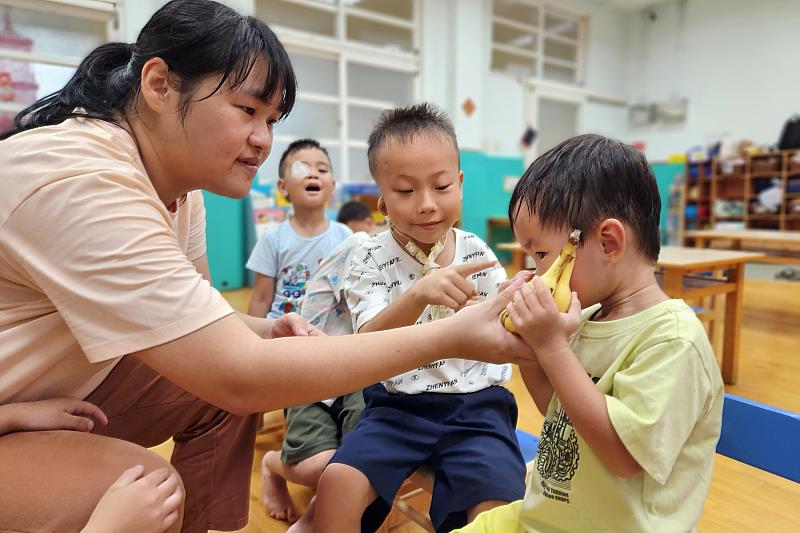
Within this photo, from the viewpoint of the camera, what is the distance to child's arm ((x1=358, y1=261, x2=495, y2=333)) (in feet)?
3.59

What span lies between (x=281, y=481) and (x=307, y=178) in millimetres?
1259

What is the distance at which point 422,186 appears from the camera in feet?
4.33

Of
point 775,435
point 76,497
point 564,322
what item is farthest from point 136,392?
point 775,435

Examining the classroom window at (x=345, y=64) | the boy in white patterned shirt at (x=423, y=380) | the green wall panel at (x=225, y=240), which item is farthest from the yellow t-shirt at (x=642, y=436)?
the classroom window at (x=345, y=64)

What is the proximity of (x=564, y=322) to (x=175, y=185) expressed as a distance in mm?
815

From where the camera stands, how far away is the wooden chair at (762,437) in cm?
91

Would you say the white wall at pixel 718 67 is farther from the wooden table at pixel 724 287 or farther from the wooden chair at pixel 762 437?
the wooden chair at pixel 762 437

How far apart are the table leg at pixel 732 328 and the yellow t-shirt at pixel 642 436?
8.00 ft

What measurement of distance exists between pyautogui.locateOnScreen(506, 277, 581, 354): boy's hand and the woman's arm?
64 millimetres

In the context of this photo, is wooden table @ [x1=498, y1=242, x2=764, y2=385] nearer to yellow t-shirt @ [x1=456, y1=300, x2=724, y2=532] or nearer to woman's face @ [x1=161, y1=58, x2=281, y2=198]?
yellow t-shirt @ [x1=456, y1=300, x2=724, y2=532]

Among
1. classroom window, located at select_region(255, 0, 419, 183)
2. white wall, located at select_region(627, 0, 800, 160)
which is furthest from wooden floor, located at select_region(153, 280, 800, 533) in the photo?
white wall, located at select_region(627, 0, 800, 160)

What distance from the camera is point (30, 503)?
2.68 ft

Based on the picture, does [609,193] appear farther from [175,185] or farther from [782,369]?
[782,369]

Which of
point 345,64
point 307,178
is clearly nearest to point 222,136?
point 307,178
